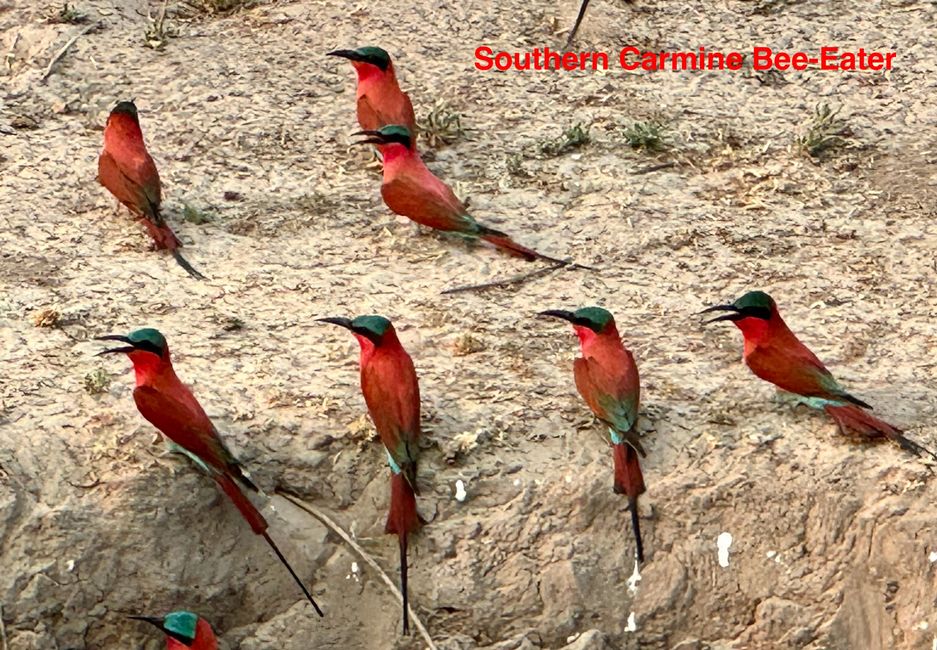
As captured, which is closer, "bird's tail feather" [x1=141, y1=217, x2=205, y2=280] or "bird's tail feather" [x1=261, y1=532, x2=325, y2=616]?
"bird's tail feather" [x1=261, y1=532, x2=325, y2=616]

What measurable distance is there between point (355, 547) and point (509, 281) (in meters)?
1.46

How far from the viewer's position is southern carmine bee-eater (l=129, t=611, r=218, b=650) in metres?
4.91

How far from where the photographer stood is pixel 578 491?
530 cm

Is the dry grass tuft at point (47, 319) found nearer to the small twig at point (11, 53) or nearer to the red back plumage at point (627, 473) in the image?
the red back plumage at point (627, 473)

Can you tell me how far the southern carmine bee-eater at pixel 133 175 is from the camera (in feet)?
21.2

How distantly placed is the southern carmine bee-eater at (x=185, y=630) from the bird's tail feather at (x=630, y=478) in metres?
1.28

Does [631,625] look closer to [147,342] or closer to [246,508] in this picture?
[246,508]

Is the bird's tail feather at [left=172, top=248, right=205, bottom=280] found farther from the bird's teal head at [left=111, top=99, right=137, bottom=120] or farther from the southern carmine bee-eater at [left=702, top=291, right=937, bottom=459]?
the southern carmine bee-eater at [left=702, top=291, right=937, bottom=459]

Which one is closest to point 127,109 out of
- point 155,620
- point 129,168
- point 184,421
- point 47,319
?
point 129,168

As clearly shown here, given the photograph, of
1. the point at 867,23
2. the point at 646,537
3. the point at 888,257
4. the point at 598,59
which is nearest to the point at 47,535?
the point at 646,537

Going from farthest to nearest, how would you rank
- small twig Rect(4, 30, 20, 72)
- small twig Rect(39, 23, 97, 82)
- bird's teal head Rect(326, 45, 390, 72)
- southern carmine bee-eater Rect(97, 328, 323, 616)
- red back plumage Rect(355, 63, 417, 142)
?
small twig Rect(4, 30, 20, 72) < small twig Rect(39, 23, 97, 82) < bird's teal head Rect(326, 45, 390, 72) < red back plumage Rect(355, 63, 417, 142) < southern carmine bee-eater Rect(97, 328, 323, 616)

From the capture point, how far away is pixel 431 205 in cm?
655

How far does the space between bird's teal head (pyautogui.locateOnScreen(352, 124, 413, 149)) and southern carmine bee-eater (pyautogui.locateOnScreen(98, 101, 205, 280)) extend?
2.66ft

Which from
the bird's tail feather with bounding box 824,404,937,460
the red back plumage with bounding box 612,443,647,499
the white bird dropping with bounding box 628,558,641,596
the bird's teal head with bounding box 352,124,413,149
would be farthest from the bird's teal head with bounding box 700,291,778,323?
the bird's teal head with bounding box 352,124,413,149
